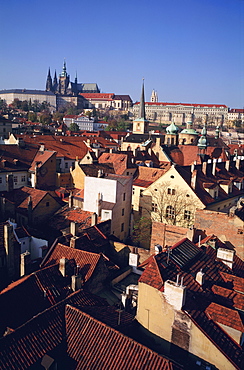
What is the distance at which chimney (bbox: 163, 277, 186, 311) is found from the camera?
13394 millimetres

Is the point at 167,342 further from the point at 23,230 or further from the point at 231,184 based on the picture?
the point at 231,184

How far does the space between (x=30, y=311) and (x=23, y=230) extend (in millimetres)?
11885

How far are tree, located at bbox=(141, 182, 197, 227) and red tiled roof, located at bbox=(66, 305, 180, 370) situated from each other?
834 inches

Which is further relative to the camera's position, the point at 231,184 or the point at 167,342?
the point at 231,184

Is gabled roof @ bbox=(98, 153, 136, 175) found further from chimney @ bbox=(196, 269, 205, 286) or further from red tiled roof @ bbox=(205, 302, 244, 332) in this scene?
red tiled roof @ bbox=(205, 302, 244, 332)

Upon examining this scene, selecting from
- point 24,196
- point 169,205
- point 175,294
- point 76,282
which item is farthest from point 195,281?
point 24,196

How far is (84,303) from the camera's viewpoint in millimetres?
16547

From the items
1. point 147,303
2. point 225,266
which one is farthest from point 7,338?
point 225,266

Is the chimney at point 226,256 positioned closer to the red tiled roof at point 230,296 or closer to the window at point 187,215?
the red tiled roof at point 230,296

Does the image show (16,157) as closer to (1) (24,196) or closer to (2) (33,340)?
(1) (24,196)

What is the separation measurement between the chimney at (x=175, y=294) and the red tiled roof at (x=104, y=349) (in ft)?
6.95

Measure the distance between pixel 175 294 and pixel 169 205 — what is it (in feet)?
72.9

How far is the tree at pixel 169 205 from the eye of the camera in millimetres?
34016

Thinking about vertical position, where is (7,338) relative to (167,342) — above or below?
above
